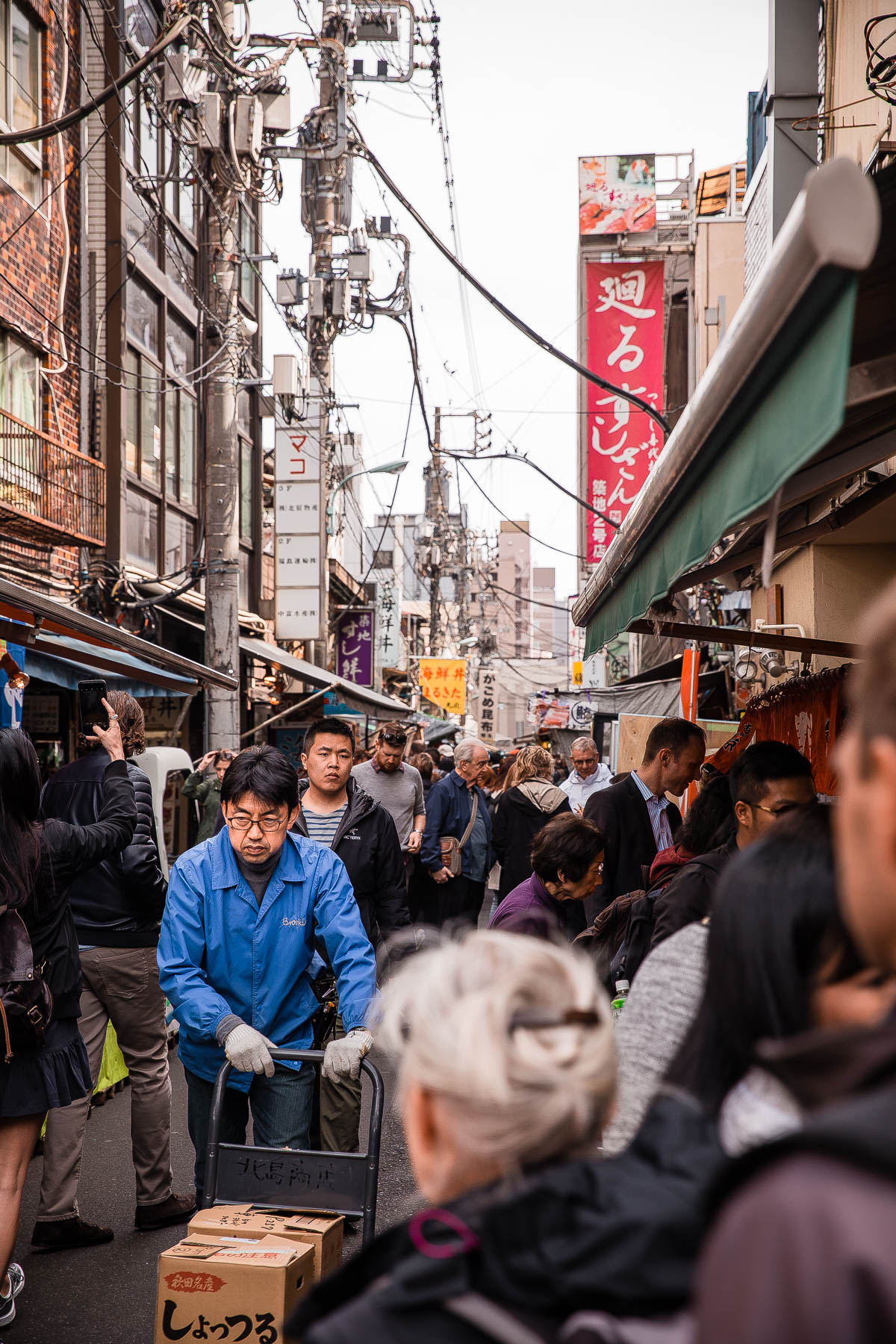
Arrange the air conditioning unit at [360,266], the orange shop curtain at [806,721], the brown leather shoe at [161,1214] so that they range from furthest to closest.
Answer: the air conditioning unit at [360,266] < the orange shop curtain at [806,721] < the brown leather shoe at [161,1214]

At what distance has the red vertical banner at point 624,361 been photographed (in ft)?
63.0

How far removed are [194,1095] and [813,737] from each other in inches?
154

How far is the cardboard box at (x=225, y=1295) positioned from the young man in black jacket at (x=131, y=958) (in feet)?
8.13

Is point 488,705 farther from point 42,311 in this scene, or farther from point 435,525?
point 42,311

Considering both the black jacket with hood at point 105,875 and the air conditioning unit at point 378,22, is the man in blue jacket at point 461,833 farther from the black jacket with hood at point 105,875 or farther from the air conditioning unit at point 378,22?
the air conditioning unit at point 378,22

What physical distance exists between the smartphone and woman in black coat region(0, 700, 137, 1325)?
0.86 m

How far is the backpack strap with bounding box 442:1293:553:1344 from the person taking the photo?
4.15ft

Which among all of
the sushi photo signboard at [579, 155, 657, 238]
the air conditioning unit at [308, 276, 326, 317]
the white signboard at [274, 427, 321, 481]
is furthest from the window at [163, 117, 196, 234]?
the sushi photo signboard at [579, 155, 657, 238]

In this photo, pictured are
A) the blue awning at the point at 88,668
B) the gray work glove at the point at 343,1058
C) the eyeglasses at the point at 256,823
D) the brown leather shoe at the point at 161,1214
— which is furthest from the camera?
the blue awning at the point at 88,668

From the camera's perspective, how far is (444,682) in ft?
123

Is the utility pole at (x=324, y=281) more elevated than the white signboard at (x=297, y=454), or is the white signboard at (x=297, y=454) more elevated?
the utility pole at (x=324, y=281)

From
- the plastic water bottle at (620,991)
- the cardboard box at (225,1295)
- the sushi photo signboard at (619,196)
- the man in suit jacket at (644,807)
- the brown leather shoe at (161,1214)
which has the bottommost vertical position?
the brown leather shoe at (161,1214)

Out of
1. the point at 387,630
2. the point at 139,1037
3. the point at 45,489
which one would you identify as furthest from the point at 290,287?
the point at 387,630

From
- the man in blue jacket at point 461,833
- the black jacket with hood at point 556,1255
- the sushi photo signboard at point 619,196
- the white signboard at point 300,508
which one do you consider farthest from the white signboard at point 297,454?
the black jacket with hood at point 556,1255
